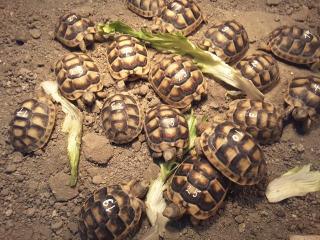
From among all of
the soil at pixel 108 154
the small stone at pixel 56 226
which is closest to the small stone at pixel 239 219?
the soil at pixel 108 154

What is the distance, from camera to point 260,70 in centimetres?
498

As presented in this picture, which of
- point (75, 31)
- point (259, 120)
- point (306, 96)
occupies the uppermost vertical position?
point (75, 31)

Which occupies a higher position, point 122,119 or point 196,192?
point 122,119

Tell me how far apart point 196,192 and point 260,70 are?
2042 millimetres

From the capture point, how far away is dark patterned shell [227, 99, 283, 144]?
15.0 ft

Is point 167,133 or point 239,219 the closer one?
point 239,219

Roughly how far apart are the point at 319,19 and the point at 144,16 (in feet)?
9.49

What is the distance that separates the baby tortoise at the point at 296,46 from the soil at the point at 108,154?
18 centimetres

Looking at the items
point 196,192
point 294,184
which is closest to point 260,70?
point 294,184

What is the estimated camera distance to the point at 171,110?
4.68 meters

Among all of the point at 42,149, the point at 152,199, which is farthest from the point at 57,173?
the point at 152,199

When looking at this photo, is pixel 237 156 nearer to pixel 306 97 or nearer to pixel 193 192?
pixel 193 192

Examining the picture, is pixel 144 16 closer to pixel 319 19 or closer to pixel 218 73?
pixel 218 73

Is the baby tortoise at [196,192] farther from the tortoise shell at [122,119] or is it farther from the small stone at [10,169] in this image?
the small stone at [10,169]
